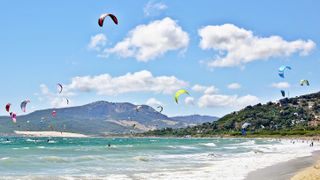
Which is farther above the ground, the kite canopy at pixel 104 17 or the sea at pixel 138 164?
the kite canopy at pixel 104 17

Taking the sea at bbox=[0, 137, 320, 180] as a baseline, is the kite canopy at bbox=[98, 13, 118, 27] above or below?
above

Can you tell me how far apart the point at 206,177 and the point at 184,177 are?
138 cm

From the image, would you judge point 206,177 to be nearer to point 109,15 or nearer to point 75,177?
point 75,177

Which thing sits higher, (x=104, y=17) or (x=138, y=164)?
(x=104, y=17)

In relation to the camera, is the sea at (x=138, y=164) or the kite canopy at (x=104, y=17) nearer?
the kite canopy at (x=104, y=17)

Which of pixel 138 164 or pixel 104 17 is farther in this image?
pixel 138 164

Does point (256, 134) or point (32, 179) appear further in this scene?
point (256, 134)

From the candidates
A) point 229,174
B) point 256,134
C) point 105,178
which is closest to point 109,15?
point 105,178

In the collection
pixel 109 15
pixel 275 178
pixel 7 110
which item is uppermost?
pixel 109 15

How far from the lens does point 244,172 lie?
33.4m

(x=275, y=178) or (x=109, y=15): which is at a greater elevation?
(x=109, y=15)

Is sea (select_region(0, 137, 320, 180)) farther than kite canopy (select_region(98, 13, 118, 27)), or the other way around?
sea (select_region(0, 137, 320, 180))

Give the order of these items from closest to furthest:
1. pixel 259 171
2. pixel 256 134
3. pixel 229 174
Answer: pixel 229 174
pixel 259 171
pixel 256 134

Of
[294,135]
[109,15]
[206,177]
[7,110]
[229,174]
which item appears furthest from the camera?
[294,135]
